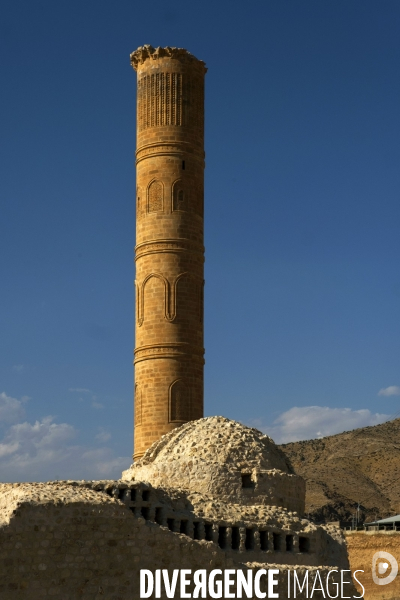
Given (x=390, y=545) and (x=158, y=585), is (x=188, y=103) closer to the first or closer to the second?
(x=158, y=585)

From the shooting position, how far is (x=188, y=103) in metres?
28.0

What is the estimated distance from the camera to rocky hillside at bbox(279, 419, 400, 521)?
52.7 metres

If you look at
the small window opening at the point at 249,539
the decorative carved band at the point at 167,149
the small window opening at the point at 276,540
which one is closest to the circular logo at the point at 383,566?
the small window opening at the point at 276,540

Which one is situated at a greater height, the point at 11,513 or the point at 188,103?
the point at 188,103

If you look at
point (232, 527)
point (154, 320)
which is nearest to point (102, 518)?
point (232, 527)

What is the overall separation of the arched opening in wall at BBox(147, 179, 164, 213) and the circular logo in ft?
51.6

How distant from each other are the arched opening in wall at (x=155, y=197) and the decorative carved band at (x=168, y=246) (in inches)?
35.2

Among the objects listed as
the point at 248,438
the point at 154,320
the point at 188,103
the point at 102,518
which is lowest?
the point at 102,518

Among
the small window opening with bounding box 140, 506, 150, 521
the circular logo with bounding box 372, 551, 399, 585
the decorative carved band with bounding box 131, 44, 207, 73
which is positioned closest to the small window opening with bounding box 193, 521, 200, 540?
the small window opening with bounding box 140, 506, 150, 521

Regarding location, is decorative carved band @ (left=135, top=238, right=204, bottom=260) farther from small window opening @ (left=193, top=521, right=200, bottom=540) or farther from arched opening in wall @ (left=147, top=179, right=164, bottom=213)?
small window opening @ (left=193, top=521, right=200, bottom=540)

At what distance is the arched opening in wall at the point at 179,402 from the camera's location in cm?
2642

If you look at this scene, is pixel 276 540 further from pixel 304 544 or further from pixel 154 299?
pixel 154 299

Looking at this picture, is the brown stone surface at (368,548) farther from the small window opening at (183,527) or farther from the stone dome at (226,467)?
the small window opening at (183,527)

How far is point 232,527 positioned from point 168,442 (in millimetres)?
3785
